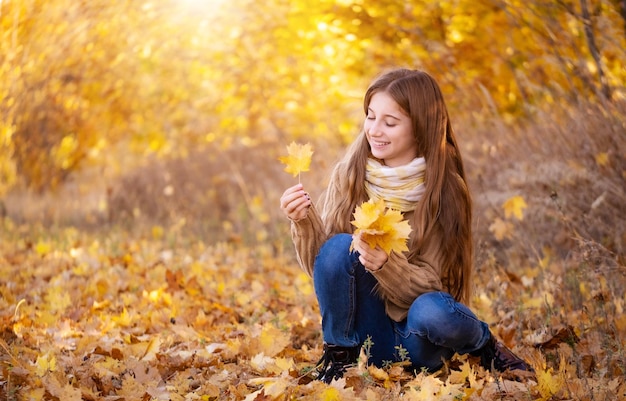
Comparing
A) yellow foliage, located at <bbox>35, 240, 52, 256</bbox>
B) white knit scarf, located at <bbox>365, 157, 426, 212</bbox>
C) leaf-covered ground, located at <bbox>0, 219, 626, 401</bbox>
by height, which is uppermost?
white knit scarf, located at <bbox>365, 157, 426, 212</bbox>

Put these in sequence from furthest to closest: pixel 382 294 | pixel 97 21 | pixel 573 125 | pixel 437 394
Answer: pixel 97 21 < pixel 573 125 < pixel 382 294 < pixel 437 394

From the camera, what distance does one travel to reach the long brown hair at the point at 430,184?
2520 mm

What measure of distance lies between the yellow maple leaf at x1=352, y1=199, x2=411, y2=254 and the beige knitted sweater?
0.74 ft

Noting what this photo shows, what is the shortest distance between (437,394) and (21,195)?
570 cm

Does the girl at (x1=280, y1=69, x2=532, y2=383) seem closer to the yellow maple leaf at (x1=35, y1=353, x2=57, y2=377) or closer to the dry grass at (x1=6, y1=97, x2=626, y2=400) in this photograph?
the dry grass at (x1=6, y1=97, x2=626, y2=400)

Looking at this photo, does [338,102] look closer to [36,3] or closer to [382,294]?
[36,3]

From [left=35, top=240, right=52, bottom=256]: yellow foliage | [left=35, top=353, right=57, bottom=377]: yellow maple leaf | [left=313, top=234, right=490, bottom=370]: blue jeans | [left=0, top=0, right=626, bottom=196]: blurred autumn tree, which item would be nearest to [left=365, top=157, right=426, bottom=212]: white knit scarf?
[left=313, top=234, right=490, bottom=370]: blue jeans

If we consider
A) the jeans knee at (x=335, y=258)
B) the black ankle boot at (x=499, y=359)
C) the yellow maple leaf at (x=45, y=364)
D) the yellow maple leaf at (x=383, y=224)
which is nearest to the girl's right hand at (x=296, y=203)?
the jeans knee at (x=335, y=258)

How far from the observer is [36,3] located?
5.78 metres

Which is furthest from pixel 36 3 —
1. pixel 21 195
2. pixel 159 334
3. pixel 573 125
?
pixel 573 125

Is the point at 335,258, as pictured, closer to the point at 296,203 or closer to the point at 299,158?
the point at 296,203

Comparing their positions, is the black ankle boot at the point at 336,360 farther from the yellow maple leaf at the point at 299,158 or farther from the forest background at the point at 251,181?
the yellow maple leaf at the point at 299,158

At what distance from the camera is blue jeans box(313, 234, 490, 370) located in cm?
235

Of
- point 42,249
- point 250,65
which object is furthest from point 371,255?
point 250,65
